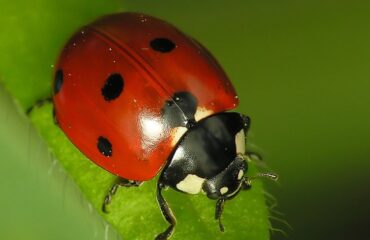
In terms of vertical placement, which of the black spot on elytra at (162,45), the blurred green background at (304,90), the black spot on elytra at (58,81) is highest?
the black spot on elytra at (162,45)

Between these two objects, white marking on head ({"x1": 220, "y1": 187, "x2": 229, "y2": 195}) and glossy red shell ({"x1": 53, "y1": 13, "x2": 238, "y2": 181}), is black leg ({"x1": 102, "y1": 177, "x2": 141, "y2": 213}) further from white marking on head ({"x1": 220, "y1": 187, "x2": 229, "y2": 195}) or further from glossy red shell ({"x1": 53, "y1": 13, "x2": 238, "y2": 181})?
white marking on head ({"x1": 220, "y1": 187, "x2": 229, "y2": 195})

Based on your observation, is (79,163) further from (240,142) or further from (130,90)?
(240,142)

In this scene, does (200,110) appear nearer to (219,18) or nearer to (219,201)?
(219,201)

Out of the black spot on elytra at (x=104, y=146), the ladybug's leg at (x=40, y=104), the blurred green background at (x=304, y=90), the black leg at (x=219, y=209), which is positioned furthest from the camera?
the blurred green background at (x=304, y=90)

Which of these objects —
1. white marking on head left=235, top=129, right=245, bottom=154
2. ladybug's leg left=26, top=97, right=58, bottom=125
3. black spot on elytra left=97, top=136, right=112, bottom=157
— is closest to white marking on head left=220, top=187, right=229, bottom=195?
white marking on head left=235, top=129, right=245, bottom=154

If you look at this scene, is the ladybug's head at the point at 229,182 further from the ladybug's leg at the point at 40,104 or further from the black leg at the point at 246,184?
the ladybug's leg at the point at 40,104

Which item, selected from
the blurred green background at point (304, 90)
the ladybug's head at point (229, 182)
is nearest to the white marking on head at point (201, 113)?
the ladybug's head at point (229, 182)

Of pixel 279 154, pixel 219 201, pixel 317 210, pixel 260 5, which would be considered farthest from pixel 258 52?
pixel 219 201
